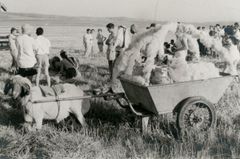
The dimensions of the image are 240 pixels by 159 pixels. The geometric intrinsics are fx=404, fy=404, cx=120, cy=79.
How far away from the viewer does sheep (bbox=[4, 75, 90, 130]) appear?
686 cm

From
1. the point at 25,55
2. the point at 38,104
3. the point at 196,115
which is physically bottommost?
the point at 196,115

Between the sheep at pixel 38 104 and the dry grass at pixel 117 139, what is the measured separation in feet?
0.81

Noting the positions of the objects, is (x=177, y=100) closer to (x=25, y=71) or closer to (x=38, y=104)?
(x=38, y=104)

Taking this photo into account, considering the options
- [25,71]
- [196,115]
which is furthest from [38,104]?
[25,71]

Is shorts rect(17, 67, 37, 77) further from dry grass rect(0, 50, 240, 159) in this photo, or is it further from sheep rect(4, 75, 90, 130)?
sheep rect(4, 75, 90, 130)

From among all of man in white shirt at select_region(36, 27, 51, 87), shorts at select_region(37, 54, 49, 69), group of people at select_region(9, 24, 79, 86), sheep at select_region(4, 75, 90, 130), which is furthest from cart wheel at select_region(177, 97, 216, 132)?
shorts at select_region(37, 54, 49, 69)

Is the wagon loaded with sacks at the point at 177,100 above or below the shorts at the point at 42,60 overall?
below

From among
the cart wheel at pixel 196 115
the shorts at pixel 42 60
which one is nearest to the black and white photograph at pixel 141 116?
the cart wheel at pixel 196 115

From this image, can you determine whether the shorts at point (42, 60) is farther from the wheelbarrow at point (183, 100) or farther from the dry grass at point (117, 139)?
the wheelbarrow at point (183, 100)

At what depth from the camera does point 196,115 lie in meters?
7.00

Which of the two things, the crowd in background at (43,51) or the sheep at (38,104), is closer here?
the sheep at (38,104)

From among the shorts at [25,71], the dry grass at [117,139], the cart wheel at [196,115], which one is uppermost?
the shorts at [25,71]

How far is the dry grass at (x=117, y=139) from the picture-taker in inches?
241

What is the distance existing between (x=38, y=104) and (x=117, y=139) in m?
1.53
